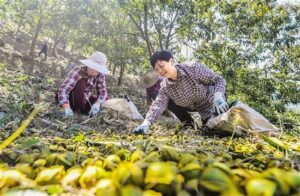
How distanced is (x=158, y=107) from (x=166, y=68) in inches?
18.2

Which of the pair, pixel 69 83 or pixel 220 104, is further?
pixel 69 83

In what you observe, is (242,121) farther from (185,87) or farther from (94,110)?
(94,110)

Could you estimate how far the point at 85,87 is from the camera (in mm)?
5387

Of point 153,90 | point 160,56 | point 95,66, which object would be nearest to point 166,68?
point 160,56

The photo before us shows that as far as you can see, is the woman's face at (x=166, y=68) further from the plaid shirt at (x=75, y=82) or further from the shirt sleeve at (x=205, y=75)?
the plaid shirt at (x=75, y=82)

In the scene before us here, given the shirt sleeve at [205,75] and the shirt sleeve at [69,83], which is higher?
the shirt sleeve at [205,75]

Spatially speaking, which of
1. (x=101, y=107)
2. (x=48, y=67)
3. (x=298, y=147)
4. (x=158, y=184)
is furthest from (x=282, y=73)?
(x=48, y=67)

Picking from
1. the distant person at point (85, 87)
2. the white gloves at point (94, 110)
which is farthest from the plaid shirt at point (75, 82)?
the white gloves at point (94, 110)

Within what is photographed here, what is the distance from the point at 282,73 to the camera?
35.3 feet

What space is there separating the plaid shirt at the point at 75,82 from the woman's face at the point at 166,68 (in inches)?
72.4

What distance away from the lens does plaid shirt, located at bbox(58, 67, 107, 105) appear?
5082mm

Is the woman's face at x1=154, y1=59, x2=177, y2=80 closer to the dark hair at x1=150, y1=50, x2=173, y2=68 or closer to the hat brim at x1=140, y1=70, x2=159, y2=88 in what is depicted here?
the dark hair at x1=150, y1=50, x2=173, y2=68

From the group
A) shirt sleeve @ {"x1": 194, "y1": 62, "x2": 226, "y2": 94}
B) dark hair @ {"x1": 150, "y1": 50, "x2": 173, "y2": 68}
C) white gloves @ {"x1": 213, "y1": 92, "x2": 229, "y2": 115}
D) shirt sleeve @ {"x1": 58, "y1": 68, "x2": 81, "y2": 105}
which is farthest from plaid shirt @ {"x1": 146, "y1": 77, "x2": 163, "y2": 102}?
white gloves @ {"x1": 213, "y1": 92, "x2": 229, "y2": 115}

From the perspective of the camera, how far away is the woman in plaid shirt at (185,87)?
3.62 metres
